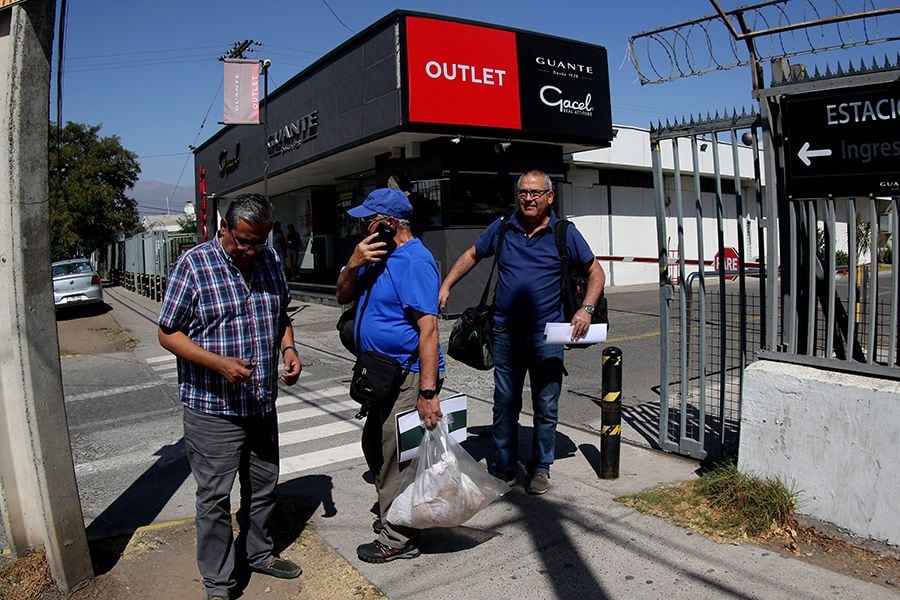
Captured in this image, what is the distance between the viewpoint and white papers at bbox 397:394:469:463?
3.69m

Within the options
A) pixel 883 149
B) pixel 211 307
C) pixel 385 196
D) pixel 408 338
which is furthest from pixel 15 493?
pixel 883 149

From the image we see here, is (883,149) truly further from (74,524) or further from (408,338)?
(74,524)

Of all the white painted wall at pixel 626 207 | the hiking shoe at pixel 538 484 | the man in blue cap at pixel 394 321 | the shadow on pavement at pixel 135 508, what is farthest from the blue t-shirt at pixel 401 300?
the white painted wall at pixel 626 207

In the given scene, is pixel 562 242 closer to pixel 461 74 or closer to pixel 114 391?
pixel 114 391

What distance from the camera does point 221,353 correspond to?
341 centimetres

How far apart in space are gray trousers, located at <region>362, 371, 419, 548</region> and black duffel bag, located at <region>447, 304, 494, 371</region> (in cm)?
101

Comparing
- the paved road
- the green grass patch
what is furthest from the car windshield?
the green grass patch

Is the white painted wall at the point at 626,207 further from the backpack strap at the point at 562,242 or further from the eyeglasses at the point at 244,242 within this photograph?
the eyeglasses at the point at 244,242

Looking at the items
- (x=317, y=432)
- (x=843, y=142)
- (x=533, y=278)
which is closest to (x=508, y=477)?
(x=533, y=278)

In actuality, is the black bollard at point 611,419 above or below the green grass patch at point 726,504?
above

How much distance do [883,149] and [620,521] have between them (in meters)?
2.44

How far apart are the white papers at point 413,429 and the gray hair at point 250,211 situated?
118cm

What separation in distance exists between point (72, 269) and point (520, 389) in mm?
18623

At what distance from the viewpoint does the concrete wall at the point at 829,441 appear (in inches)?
142
